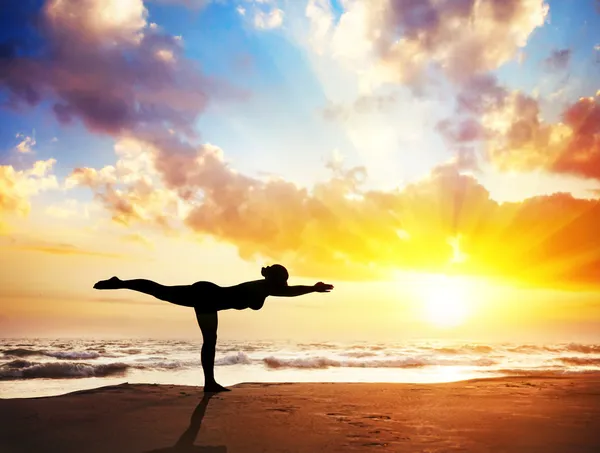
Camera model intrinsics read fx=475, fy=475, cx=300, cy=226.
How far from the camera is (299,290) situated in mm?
8008

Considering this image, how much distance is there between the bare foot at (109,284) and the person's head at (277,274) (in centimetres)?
252

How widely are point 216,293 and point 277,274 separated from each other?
1124 millimetres

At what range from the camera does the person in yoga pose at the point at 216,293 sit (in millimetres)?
8031

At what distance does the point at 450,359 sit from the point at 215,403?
717 inches

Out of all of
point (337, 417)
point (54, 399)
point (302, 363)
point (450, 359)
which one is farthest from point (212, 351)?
point (450, 359)

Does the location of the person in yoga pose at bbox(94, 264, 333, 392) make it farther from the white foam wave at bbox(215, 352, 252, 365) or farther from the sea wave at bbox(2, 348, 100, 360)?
the sea wave at bbox(2, 348, 100, 360)

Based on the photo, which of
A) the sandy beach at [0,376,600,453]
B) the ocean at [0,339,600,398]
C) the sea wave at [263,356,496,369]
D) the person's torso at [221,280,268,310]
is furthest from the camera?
the sea wave at [263,356,496,369]

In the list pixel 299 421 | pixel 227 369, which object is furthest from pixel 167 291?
pixel 227 369

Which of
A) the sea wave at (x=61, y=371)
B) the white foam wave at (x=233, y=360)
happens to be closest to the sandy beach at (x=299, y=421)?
the sea wave at (x=61, y=371)

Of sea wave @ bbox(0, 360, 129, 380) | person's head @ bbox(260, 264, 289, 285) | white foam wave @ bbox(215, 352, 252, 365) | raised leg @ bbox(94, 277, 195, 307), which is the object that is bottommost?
sea wave @ bbox(0, 360, 129, 380)

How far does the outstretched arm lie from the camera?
8000 millimetres

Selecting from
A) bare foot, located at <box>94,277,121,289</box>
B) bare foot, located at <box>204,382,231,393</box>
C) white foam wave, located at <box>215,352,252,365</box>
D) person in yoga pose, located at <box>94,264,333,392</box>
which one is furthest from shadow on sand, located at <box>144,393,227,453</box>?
white foam wave, located at <box>215,352,252,365</box>

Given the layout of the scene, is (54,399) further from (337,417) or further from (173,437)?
(337,417)

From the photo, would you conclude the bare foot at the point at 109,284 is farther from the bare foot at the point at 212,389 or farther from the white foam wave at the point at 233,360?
the white foam wave at the point at 233,360
